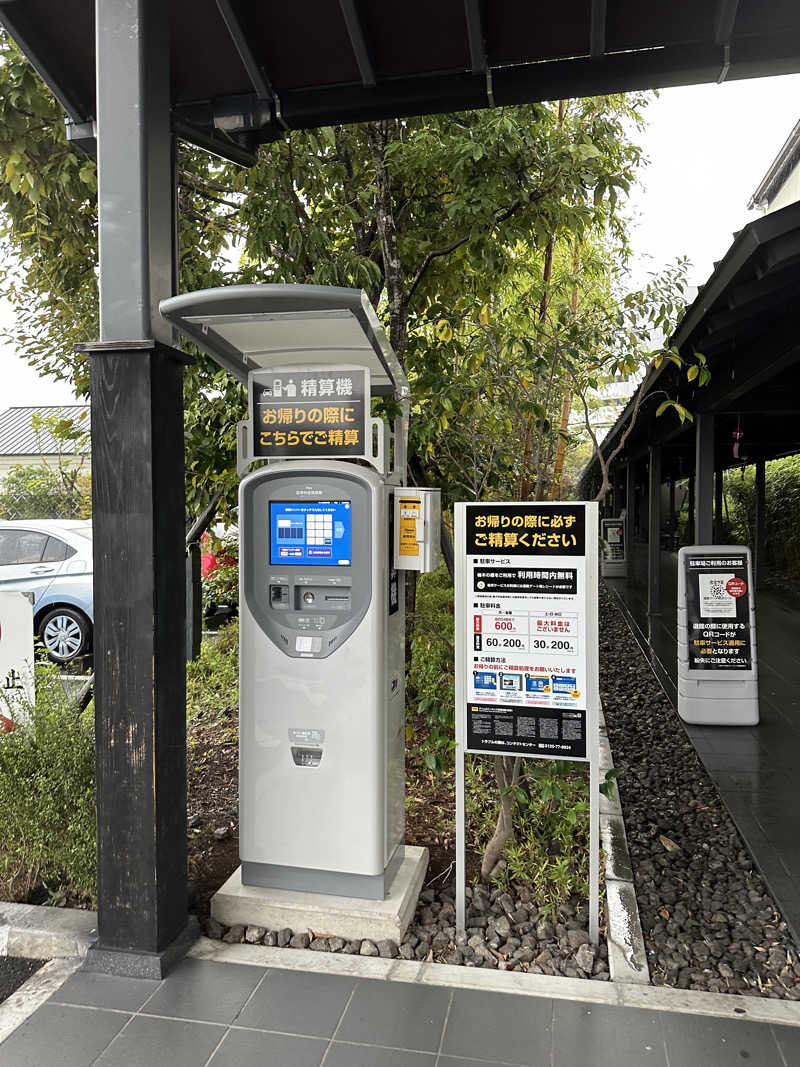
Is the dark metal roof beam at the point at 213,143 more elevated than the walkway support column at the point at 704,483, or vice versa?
the dark metal roof beam at the point at 213,143

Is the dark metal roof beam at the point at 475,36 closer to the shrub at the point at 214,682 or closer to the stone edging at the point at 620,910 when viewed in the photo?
the stone edging at the point at 620,910

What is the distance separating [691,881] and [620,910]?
0.61 m

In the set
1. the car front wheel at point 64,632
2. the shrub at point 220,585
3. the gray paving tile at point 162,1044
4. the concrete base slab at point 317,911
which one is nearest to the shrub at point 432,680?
the concrete base slab at point 317,911

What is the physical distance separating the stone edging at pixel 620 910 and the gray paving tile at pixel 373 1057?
740 millimetres

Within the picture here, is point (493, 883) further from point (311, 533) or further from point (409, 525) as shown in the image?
point (311, 533)

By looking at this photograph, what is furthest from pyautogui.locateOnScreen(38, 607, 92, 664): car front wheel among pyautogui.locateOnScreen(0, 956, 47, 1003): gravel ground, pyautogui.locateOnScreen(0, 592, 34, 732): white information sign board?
pyautogui.locateOnScreen(0, 956, 47, 1003): gravel ground

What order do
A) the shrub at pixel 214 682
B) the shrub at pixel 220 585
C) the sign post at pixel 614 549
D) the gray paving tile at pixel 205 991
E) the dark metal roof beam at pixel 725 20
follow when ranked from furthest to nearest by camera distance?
1. the sign post at pixel 614 549
2. the shrub at pixel 220 585
3. the shrub at pixel 214 682
4. the dark metal roof beam at pixel 725 20
5. the gray paving tile at pixel 205 991

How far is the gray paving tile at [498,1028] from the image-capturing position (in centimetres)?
230

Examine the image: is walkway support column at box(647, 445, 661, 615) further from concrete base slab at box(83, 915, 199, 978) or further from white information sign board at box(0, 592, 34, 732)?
concrete base slab at box(83, 915, 199, 978)

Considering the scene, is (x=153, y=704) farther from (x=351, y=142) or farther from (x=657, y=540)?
(x=657, y=540)

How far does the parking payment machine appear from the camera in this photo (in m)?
2.92

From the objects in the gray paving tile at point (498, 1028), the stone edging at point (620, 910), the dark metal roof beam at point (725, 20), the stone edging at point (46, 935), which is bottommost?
the gray paving tile at point (498, 1028)

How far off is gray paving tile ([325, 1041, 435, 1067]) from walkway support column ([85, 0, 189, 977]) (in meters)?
0.74

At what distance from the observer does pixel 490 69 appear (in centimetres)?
316
